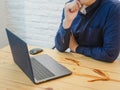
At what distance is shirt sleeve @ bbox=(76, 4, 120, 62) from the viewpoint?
1.38 meters

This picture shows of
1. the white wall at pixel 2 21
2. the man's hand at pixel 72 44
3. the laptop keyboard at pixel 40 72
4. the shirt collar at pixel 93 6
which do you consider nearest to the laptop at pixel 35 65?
the laptop keyboard at pixel 40 72

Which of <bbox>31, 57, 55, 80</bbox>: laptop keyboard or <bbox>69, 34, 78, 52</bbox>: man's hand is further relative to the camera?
<bbox>69, 34, 78, 52</bbox>: man's hand

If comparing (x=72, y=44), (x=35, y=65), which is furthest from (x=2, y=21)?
(x=35, y=65)

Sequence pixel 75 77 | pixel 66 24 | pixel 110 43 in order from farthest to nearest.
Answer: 1. pixel 66 24
2. pixel 110 43
3. pixel 75 77

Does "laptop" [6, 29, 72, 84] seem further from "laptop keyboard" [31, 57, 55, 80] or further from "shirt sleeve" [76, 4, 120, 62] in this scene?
"shirt sleeve" [76, 4, 120, 62]

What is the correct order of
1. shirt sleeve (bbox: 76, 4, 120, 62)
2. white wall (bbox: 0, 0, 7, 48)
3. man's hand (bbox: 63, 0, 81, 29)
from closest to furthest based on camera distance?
1. shirt sleeve (bbox: 76, 4, 120, 62)
2. man's hand (bbox: 63, 0, 81, 29)
3. white wall (bbox: 0, 0, 7, 48)

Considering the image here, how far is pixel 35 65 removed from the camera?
125 centimetres

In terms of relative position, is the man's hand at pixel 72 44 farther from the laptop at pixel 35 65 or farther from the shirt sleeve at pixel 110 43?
the laptop at pixel 35 65

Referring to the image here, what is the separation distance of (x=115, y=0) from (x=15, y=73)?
2.81ft

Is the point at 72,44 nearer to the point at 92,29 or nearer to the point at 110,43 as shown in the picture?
the point at 92,29

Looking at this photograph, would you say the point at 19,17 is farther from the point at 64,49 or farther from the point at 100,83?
the point at 100,83

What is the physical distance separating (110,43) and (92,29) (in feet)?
0.66

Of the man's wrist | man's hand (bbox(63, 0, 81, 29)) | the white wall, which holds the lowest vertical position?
the white wall

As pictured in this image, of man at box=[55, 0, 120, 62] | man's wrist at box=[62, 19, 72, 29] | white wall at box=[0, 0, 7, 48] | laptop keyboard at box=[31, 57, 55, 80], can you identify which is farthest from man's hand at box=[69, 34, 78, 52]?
white wall at box=[0, 0, 7, 48]
